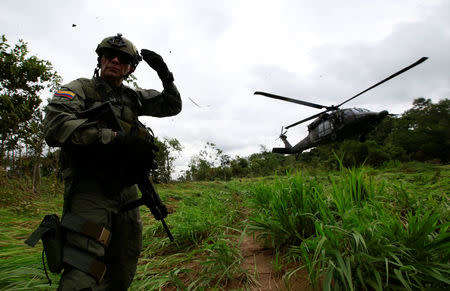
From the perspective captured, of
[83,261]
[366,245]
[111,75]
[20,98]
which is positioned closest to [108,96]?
[111,75]

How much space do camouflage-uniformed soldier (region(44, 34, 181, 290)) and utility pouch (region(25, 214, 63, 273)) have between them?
3cm

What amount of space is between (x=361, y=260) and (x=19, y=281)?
2.32 m

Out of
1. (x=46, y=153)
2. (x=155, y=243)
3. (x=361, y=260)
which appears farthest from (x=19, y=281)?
(x=46, y=153)

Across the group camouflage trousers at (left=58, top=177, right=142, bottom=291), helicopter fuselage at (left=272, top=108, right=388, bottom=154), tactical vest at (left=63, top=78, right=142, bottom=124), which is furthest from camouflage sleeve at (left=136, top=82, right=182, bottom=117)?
helicopter fuselage at (left=272, top=108, right=388, bottom=154)

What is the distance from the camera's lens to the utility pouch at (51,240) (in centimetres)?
102

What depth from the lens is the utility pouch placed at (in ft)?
3.35

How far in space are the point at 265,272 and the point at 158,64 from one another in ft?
6.60

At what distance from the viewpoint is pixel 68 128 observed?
118 cm

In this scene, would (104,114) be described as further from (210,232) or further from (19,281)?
(210,232)

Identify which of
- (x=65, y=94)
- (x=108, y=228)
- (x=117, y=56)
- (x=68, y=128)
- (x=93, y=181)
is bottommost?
(x=108, y=228)

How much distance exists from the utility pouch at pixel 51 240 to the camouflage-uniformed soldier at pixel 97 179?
35mm

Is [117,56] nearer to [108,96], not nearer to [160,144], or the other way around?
[108,96]

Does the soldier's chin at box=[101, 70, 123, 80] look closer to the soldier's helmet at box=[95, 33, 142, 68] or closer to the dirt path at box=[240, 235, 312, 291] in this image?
the soldier's helmet at box=[95, 33, 142, 68]

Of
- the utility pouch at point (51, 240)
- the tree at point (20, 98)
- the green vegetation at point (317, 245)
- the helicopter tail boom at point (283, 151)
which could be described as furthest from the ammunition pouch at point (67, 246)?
the helicopter tail boom at point (283, 151)
